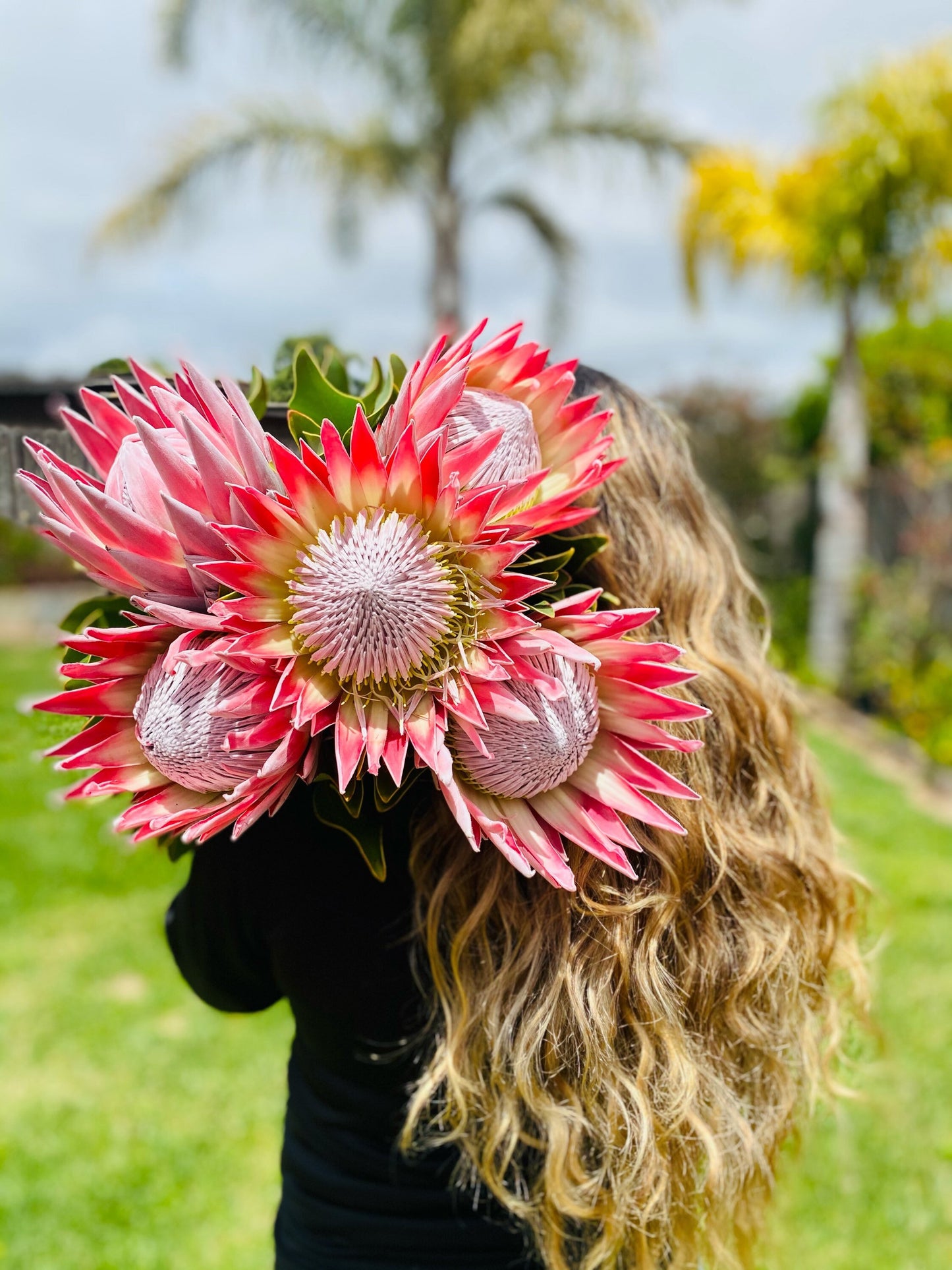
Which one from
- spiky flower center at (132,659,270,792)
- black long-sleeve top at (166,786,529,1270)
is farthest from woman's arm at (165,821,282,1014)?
spiky flower center at (132,659,270,792)

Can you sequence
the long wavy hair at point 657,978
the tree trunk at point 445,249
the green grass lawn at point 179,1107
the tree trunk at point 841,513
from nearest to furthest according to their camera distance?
the long wavy hair at point 657,978 → the green grass lawn at point 179,1107 → the tree trunk at point 841,513 → the tree trunk at point 445,249

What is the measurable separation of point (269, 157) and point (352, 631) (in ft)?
30.7

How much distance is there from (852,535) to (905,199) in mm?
2622

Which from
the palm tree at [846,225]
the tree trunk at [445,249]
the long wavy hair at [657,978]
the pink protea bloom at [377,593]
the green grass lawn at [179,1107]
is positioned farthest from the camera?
the tree trunk at [445,249]

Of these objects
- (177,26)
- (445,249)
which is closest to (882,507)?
(445,249)

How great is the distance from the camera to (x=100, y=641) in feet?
2.93

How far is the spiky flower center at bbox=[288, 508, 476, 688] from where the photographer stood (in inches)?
33.6

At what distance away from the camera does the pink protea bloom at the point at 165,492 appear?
2.86ft

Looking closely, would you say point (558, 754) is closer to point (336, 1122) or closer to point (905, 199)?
point (336, 1122)

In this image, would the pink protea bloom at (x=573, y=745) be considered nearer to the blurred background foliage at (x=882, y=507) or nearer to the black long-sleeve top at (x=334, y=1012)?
the black long-sleeve top at (x=334, y=1012)

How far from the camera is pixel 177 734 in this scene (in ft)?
2.86

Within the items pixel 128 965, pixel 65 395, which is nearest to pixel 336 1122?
pixel 65 395

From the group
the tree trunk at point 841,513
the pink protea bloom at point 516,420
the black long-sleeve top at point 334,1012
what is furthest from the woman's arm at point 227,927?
the tree trunk at point 841,513

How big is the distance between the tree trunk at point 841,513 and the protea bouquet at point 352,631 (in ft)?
25.9
